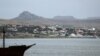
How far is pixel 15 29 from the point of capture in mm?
80250

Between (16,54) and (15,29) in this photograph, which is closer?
(16,54)

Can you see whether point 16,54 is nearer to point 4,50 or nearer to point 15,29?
point 4,50

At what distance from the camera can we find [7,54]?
35750 mm

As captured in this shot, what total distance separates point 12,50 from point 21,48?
3.84 feet

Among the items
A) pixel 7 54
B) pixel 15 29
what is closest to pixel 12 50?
pixel 7 54

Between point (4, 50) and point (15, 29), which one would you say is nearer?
point (4, 50)

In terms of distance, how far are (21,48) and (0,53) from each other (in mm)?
2141

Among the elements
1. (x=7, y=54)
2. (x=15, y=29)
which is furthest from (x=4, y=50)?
(x=15, y=29)

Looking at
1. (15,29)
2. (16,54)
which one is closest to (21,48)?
(16,54)

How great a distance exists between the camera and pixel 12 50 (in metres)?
35.6

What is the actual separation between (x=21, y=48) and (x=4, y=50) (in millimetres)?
1754

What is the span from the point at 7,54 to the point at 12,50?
644 millimetres

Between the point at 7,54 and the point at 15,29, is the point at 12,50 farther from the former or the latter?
the point at 15,29

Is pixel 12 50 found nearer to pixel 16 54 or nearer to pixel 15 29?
pixel 16 54
